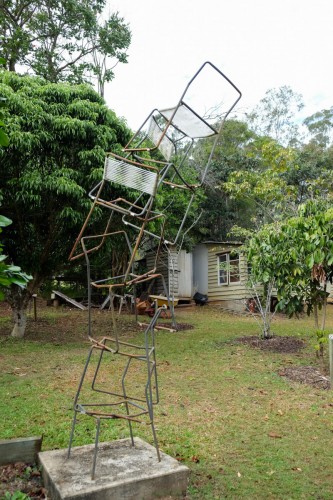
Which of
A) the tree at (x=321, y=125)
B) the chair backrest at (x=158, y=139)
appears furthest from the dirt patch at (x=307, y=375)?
the tree at (x=321, y=125)

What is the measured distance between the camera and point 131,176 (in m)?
2.62

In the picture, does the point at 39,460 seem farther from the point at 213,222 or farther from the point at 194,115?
the point at 213,222

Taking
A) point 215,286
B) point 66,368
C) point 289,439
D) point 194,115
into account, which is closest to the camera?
point 194,115

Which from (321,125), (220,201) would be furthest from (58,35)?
(321,125)

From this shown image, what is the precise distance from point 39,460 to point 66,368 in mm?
3793

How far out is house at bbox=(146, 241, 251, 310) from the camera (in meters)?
18.1

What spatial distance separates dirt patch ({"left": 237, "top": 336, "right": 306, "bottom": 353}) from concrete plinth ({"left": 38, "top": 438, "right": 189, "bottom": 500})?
590 cm

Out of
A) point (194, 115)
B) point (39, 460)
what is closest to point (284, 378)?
point (39, 460)

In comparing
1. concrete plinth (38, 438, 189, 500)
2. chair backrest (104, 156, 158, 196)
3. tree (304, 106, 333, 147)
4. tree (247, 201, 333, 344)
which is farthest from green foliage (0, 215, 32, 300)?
tree (304, 106, 333, 147)

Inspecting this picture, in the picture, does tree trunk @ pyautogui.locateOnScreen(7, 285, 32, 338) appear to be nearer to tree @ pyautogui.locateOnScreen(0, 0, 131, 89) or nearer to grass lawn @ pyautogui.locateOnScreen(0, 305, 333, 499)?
grass lawn @ pyautogui.locateOnScreen(0, 305, 333, 499)

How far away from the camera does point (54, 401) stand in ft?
17.4

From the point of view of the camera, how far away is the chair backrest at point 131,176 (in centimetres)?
254

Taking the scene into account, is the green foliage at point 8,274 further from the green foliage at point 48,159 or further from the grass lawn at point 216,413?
the green foliage at point 48,159

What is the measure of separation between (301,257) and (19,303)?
572cm
